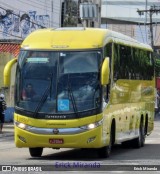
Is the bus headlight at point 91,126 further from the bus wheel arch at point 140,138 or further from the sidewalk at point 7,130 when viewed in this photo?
the sidewalk at point 7,130

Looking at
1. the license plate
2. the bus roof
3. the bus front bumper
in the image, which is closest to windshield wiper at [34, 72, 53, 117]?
the bus front bumper

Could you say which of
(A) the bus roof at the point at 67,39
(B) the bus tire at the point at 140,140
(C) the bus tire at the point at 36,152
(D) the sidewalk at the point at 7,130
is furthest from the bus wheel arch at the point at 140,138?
(D) the sidewalk at the point at 7,130

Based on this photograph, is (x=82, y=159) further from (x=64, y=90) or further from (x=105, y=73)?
(x=105, y=73)

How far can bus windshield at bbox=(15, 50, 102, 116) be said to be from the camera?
60.4 ft

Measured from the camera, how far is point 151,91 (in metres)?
28.1

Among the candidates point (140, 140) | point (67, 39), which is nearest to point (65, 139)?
point (67, 39)

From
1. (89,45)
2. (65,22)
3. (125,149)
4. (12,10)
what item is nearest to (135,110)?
(125,149)

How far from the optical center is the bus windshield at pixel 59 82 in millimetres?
18406

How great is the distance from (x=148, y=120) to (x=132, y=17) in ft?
206

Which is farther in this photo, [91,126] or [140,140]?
[140,140]

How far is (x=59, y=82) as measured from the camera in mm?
18531

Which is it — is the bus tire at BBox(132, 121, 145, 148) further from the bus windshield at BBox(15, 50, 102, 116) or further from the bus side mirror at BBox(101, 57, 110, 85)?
the bus side mirror at BBox(101, 57, 110, 85)

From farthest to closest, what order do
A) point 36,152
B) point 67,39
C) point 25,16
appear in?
point 25,16, point 36,152, point 67,39

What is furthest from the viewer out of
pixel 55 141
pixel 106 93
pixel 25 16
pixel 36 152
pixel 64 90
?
pixel 25 16
